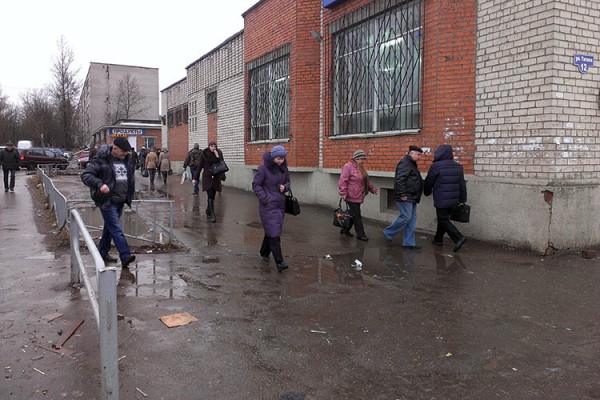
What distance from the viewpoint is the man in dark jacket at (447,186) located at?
7371 millimetres

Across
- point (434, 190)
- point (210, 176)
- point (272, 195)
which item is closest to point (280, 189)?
point (272, 195)

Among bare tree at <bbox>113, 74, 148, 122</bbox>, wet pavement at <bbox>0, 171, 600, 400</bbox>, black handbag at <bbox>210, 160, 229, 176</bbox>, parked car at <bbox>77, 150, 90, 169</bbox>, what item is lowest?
wet pavement at <bbox>0, 171, 600, 400</bbox>

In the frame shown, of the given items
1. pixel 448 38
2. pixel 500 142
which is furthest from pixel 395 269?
pixel 448 38

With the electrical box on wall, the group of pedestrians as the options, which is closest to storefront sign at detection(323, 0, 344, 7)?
the electrical box on wall

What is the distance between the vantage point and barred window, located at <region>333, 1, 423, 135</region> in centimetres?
918

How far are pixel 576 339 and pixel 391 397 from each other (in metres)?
1.98

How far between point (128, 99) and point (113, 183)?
6796 cm

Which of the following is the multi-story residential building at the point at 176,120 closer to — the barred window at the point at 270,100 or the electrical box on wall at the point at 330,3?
the barred window at the point at 270,100

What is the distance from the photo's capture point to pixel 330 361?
3.71m

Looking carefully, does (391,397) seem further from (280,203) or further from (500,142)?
(500,142)

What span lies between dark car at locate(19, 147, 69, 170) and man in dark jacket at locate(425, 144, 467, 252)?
33.5 meters

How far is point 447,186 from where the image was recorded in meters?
7.37

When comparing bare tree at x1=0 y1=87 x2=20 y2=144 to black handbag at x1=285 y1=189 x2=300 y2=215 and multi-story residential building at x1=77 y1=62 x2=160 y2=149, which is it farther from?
black handbag at x1=285 y1=189 x2=300 y2=215

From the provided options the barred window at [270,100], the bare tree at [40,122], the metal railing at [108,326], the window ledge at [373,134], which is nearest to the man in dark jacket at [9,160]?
the barred window at [270,100]
